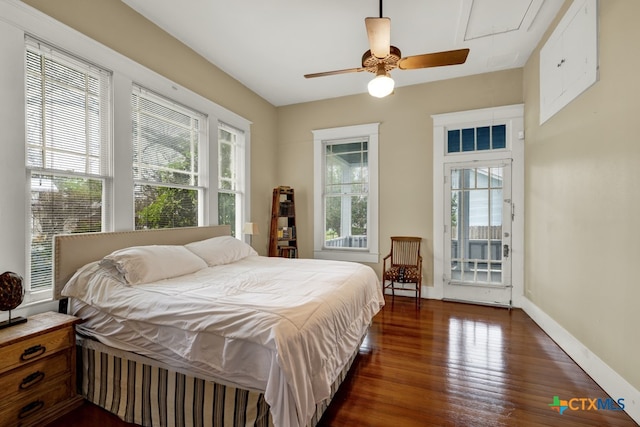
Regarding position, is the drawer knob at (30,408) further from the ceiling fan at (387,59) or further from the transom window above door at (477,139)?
the transom window above door at (477,139)

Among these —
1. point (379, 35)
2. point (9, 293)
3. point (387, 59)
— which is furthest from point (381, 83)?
point (9, 293)

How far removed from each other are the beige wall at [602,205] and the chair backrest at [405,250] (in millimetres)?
1614

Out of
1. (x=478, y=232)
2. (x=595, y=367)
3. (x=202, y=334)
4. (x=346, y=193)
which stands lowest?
(x=595, y=367)

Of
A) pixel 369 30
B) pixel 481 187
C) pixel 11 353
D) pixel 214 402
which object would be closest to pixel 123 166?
pixel 11 353

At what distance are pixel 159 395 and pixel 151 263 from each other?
990mm

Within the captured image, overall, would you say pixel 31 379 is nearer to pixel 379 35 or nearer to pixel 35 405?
pixel 35 405

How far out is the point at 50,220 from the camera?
2320 millimetres

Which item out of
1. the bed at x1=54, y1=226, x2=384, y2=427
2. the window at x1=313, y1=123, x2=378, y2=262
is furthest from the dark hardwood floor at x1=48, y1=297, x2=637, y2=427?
the window at x1=313, y1=123, x2=378, y2=262

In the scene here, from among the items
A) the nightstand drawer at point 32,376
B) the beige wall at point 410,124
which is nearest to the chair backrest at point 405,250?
the beige wall at point 410,124

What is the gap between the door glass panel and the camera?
4.16 m

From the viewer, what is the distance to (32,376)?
173 centimetres

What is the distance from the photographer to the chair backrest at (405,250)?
14.9ft

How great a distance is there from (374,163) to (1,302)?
435cm

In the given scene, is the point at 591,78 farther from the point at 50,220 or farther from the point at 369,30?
the point at 50,220
